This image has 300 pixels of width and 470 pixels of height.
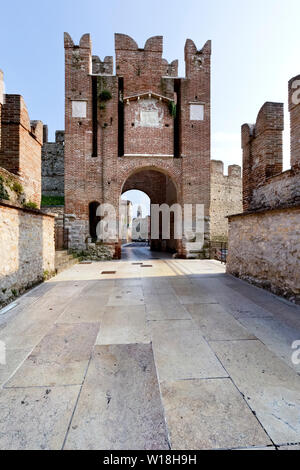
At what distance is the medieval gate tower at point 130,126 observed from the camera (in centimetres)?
1057

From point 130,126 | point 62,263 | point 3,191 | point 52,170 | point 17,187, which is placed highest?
point 130,126

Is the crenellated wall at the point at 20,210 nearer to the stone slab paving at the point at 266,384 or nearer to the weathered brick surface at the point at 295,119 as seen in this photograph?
the stone slab paving at the point at 266,384

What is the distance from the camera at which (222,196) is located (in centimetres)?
1839

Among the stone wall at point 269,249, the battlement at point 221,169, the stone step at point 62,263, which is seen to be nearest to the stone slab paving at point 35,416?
the stone wall at point 269,249

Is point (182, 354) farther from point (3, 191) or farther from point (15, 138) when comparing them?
point (15, 138)

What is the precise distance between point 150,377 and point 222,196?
18.1 meters

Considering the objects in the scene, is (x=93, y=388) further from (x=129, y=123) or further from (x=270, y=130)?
(x=129, y=123)

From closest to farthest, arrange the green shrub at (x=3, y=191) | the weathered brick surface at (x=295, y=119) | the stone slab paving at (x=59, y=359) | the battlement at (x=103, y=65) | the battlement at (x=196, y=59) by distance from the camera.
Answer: the stone slab paving at (x=59, y=359), the green shrub at (x=3, y=191), the weathered brick surface at (x=295, y=119), the battlement at (x=196, y=59), the battlement at (x=103, y=65)

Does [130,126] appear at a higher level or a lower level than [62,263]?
higher

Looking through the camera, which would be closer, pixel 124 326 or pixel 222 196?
pixel 124 326

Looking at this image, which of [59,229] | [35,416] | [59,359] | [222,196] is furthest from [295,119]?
[222,196]

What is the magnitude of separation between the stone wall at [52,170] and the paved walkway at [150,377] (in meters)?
14.1

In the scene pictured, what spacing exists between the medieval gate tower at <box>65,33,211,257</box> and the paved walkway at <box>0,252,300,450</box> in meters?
7.54
